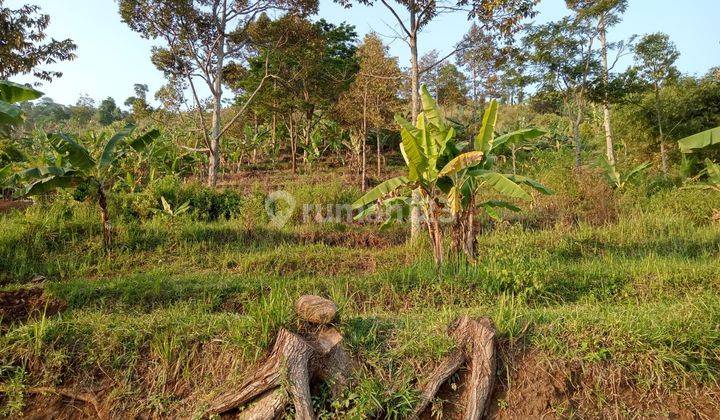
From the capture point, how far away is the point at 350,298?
4.37 metres

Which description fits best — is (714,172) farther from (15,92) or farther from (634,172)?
(15,92)

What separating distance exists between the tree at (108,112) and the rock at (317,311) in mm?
44446

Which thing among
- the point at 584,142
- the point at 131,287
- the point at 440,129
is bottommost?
the point at 131,287

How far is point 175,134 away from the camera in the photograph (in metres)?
17.7

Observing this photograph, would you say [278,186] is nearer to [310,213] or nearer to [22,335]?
[310,213]

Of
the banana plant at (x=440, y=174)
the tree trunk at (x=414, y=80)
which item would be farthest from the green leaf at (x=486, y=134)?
the tree trunk at (x=414, y=80)

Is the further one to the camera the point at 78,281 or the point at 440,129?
the point at 440,129

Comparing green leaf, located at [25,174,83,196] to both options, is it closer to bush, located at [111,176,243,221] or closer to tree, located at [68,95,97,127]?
bush, located at [111,176,243,221]

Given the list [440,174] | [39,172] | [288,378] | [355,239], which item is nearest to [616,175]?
[355,239]

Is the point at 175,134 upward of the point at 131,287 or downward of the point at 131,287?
upward

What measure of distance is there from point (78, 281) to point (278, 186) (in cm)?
816

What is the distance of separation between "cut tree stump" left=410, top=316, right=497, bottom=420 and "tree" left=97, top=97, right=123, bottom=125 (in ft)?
148

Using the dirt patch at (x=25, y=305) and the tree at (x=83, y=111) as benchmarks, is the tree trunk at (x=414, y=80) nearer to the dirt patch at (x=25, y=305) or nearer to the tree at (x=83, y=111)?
the dirt patch at (x=25, y=305)

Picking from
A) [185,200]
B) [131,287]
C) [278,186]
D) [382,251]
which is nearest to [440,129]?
[382,251]
